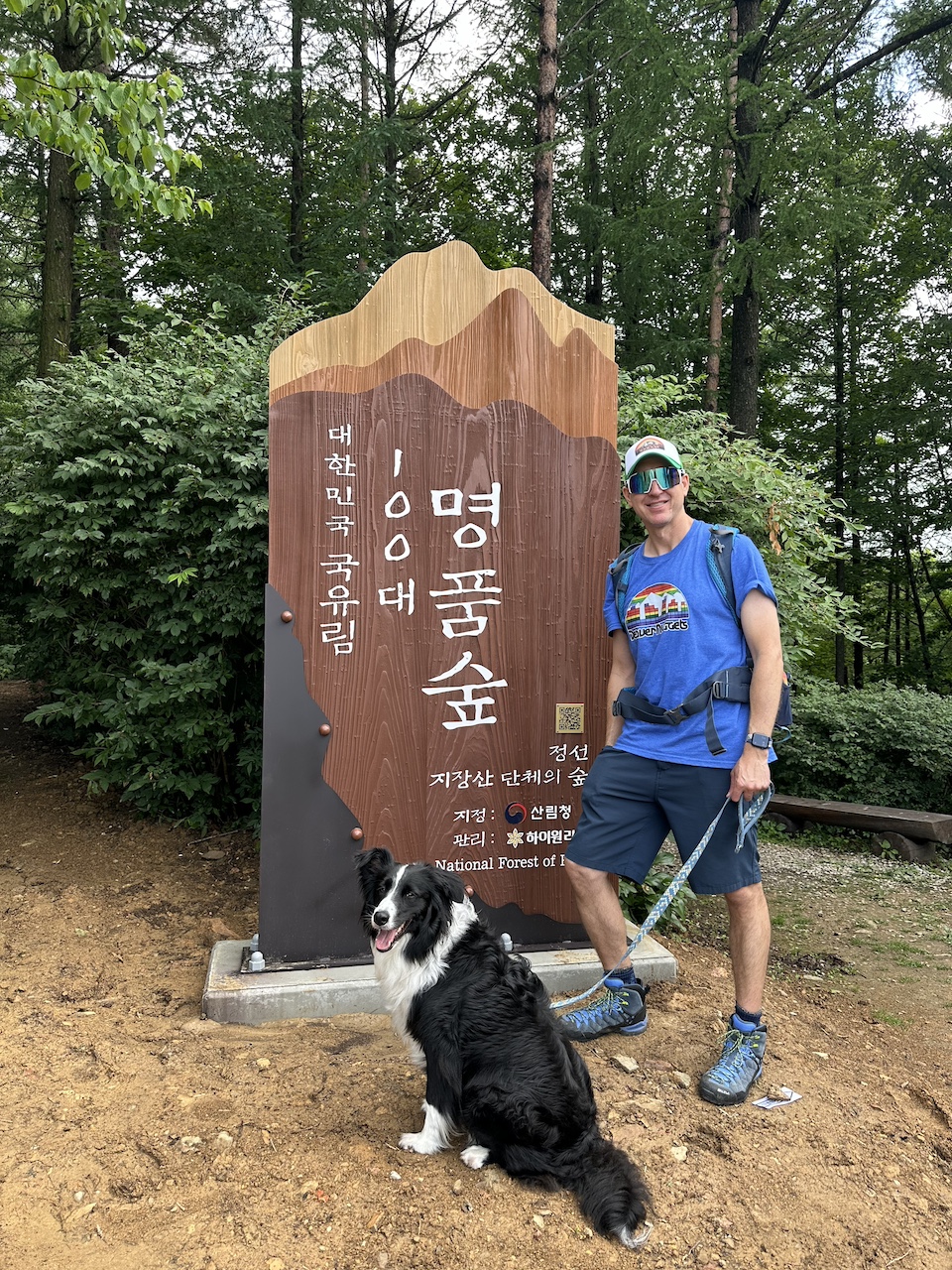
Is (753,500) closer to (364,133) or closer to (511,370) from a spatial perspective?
(511,370)

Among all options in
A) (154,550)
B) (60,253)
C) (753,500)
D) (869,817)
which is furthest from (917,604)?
(154,550)

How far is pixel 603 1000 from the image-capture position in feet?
10.6

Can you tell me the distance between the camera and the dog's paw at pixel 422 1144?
2.40 m

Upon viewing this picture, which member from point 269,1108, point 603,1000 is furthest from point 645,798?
point 269,1108

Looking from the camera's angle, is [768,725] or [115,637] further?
[115,637]

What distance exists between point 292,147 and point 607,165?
463 centimetres

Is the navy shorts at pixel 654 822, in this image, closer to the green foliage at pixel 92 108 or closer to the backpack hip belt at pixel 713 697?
the backpack hip belt at pixel 713 697

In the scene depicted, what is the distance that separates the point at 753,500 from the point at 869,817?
3911mm

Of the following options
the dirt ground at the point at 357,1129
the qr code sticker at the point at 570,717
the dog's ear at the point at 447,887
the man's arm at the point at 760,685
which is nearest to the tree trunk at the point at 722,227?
the qr code sticker at the point at 570,717

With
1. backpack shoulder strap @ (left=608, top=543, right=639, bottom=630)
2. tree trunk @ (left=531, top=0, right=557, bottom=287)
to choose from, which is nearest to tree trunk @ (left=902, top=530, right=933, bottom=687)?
tree trunk @ (left=531, top=0, right=557, bottom=287)

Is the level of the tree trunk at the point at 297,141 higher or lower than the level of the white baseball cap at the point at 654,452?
higher

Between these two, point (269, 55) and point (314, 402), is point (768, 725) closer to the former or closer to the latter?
point (314, 402)

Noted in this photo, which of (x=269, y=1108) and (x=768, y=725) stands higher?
(x=768, y=725)

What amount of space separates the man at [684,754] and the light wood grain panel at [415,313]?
46.8 inches
